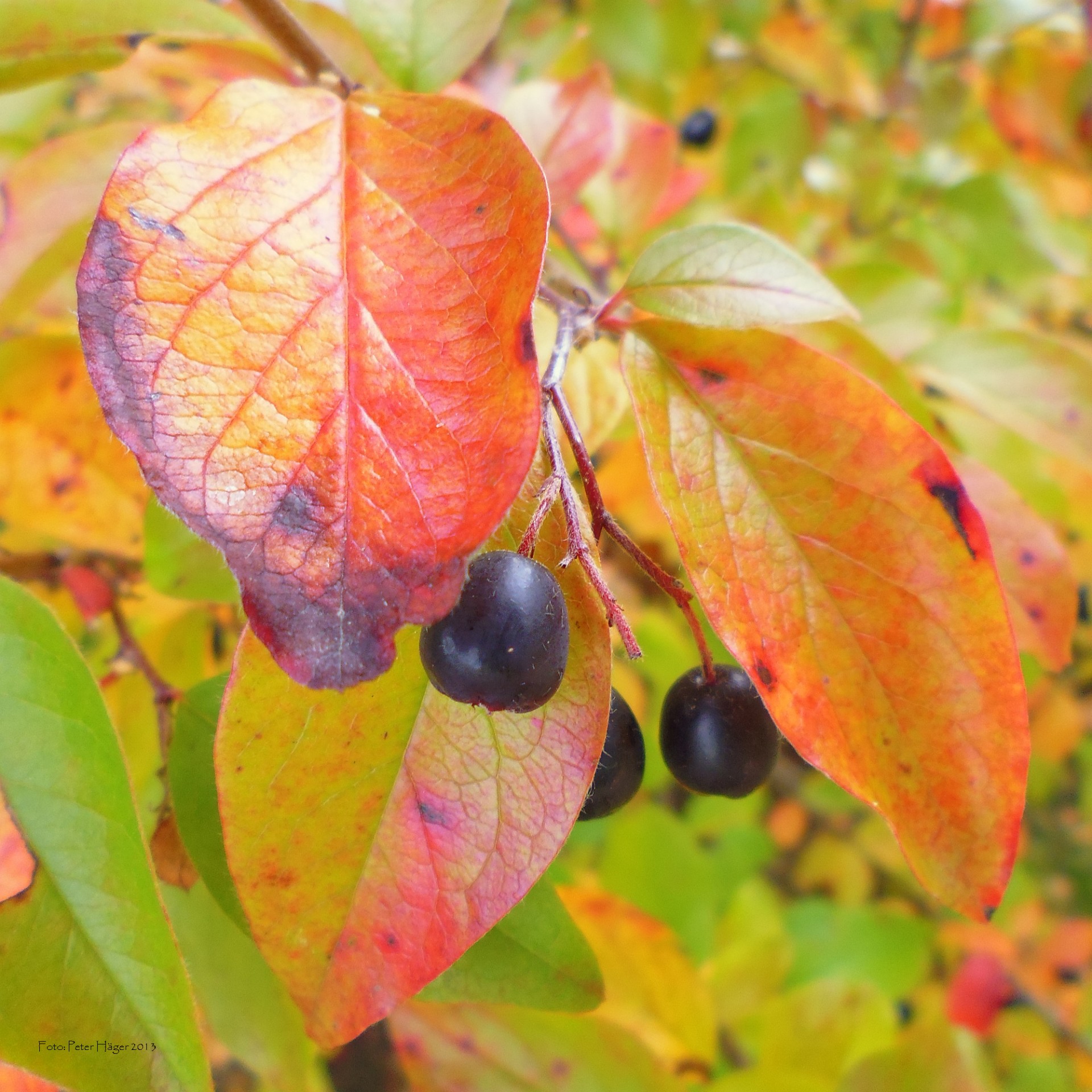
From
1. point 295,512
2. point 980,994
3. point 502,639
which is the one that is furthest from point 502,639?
point 980,994

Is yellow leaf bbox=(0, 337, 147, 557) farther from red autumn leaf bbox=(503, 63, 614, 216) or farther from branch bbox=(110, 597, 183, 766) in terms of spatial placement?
red autumn leaf bbox=(503, 63, 614, 216)

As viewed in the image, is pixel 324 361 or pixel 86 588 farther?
pixel 86 588

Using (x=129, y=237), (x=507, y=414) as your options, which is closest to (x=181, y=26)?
(x=129, y=237)

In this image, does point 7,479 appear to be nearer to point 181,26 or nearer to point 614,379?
point 181,26

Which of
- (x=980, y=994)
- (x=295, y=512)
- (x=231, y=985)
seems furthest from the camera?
(x=980, y=994)

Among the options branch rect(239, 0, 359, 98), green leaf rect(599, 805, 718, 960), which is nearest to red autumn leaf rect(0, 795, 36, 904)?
branch rect(239, 0, 359, 98)

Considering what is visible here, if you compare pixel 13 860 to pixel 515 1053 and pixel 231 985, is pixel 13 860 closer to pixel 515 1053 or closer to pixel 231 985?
pixel 231 985
